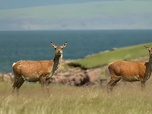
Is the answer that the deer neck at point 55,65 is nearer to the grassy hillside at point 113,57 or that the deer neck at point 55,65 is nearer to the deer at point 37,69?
the deer at point 37,69

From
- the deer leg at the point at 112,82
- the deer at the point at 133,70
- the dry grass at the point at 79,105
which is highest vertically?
the dry grass at the point at 79,105

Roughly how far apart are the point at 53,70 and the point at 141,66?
4.22 metres

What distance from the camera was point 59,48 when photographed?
21.3 m

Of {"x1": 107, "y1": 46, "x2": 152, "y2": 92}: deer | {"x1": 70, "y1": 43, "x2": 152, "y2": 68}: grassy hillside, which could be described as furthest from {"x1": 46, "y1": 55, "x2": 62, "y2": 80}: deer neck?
{"x1": 70, "y1": 43, "x2": 152, "y2": 68}: grassy hillside

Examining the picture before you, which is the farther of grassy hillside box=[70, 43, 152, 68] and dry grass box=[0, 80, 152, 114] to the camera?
grassy hillside box=[70, 43, 152, 68]

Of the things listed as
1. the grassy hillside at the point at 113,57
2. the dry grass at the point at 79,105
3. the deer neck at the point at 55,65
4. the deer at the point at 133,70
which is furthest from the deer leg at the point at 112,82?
the grassy hillside at the point at 113,57

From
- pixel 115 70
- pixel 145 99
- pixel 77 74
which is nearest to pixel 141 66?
pixel 115 70

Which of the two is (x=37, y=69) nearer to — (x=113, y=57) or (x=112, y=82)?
(x=112, y=82)

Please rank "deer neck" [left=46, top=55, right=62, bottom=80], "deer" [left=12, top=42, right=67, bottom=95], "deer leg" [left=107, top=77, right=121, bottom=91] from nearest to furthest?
1. "deer" [left=12, top=42, right=67, bottom=95]
2. "deer neck" [left=46, top=55, right=62, bottom=80]
3. "deer leg" [left=107, top=77, right=121, bottom=91]

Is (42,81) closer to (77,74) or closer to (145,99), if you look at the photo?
(145,99)

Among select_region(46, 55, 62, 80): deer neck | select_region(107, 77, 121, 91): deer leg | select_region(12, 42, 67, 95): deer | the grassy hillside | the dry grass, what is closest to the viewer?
the dry grass

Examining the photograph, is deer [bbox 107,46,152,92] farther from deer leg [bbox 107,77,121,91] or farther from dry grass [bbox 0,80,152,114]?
dry grass [bbox 0,80,152,114]

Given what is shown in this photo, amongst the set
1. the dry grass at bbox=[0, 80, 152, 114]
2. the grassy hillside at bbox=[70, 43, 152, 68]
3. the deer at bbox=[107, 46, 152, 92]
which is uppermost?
the dry grass at bbox=[0, 80, 152, 114]

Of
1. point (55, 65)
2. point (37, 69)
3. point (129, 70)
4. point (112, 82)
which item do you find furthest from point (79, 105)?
point (112, 82)
